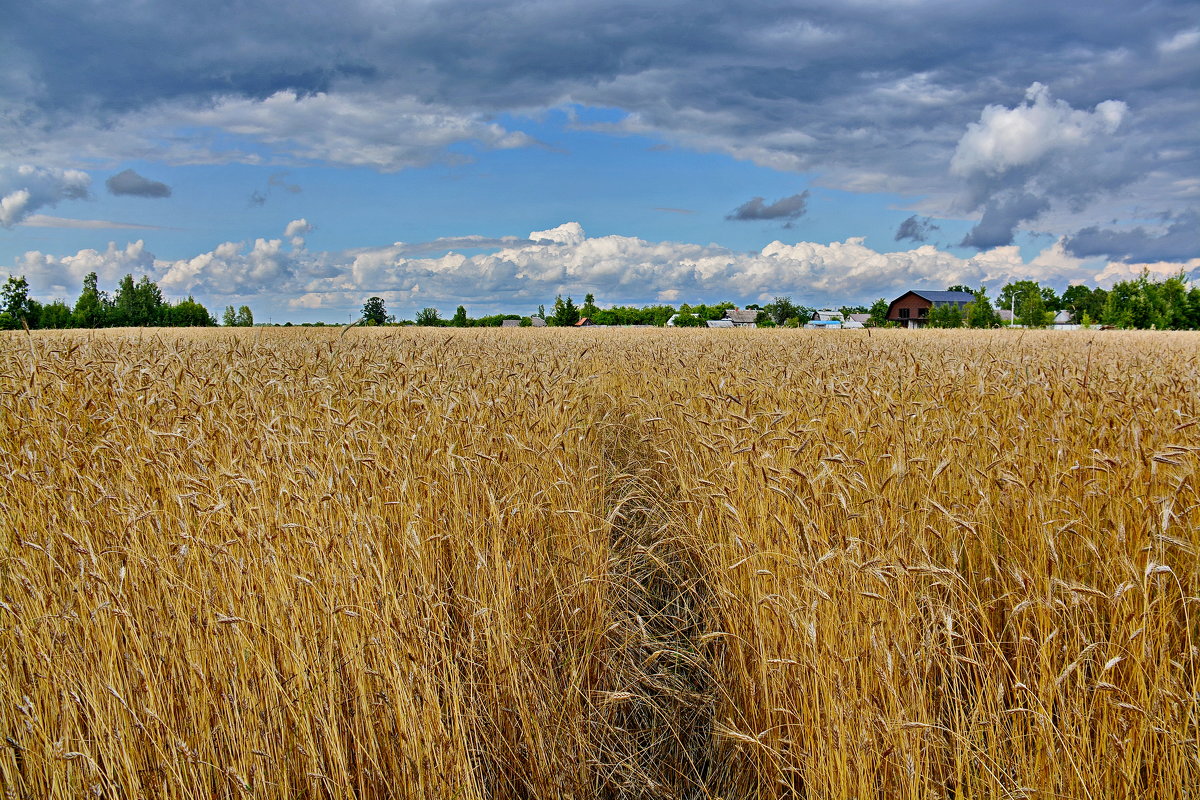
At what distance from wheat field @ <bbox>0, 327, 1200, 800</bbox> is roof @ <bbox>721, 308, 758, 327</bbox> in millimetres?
93608

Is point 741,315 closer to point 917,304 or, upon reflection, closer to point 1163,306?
point 917,304

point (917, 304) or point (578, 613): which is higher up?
point (917, 304)

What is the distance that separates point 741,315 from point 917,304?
28.2 m

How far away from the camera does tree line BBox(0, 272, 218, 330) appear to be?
225ft

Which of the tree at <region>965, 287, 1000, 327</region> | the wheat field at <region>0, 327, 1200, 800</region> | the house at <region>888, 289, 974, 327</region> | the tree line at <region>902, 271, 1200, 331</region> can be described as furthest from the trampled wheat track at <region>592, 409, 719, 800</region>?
the house at <region>888, 289, 974, 327</region>

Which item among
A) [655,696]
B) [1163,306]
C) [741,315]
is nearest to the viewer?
[655,696]

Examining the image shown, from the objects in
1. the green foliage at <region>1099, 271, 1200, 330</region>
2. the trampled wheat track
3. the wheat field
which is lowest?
the trampled wheat track

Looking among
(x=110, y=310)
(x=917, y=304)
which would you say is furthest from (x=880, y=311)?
(x=110, y=310)

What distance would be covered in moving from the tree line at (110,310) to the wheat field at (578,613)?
7451 centimetres

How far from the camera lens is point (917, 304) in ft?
341

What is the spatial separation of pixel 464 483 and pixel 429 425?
683mm

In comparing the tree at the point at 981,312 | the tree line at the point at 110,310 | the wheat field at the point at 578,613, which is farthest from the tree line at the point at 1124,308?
the tree line at the point at 110,310

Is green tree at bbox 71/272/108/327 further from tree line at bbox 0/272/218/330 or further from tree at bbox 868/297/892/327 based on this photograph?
tree at bbox 868/297/892/327

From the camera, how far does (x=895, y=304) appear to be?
109375mm
